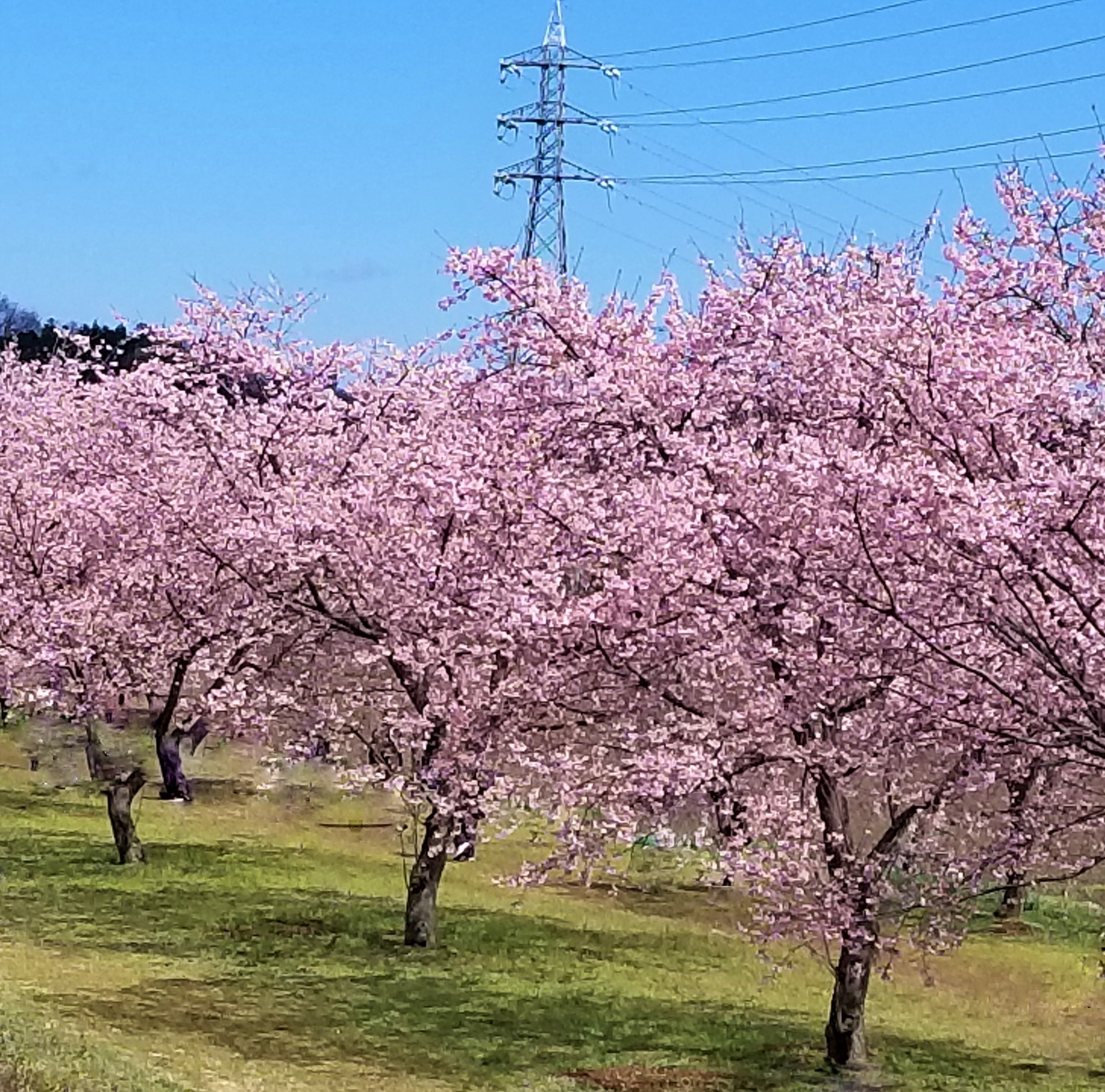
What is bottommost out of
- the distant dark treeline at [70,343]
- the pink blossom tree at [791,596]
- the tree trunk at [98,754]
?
the tree trunk at [98,754]

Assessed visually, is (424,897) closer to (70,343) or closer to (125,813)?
(125,813)

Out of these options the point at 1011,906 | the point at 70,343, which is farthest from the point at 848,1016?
the point at 70,343

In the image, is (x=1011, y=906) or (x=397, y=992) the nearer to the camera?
(x=397, y=992)

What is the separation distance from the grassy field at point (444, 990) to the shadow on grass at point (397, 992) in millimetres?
48

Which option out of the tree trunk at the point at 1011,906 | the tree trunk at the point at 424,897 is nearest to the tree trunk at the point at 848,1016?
the tree trunk at the point at 424,897

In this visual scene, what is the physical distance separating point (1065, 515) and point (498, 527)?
7566mm

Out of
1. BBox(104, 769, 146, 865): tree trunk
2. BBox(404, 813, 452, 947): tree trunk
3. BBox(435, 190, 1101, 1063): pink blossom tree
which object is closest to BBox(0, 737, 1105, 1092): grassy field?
BBox(404, 813, 452, 947): tree trunk

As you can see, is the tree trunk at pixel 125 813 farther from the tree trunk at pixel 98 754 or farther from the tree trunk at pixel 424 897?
the tree trunk at pixel 424 897

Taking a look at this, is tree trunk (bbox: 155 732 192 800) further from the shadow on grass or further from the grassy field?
the shadow on grass

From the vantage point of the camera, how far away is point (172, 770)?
1196 inches

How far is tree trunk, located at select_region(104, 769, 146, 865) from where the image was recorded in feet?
78.5

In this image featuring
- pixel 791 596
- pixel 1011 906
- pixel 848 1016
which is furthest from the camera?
pixel 1011 906

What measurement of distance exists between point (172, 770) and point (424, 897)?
1277 cm

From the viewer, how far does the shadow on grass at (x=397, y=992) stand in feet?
46.6
